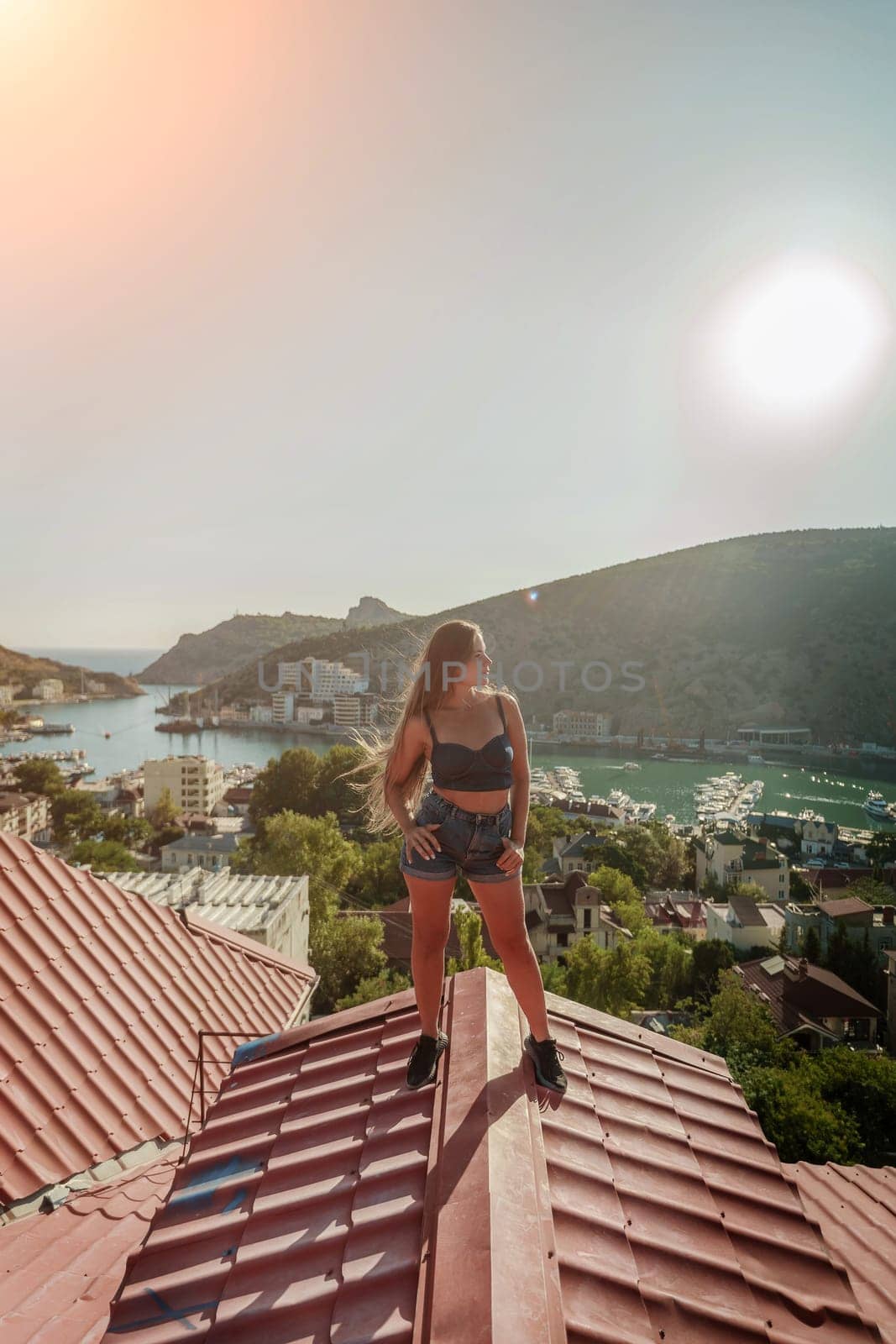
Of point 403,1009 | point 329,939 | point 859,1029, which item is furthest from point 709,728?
point 403,1009

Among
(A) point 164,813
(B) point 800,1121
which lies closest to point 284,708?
(A) point 164,813

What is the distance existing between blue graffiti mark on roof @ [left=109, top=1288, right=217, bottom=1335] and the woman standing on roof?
1.94ft

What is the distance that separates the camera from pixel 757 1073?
9.98 metres

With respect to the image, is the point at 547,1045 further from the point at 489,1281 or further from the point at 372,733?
the point at 372,733

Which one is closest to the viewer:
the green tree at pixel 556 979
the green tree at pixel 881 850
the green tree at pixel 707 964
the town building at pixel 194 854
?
the green tree at pixel 556 979

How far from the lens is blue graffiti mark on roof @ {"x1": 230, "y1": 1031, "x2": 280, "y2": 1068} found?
2.14 m

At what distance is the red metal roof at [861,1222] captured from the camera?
1.85 metres

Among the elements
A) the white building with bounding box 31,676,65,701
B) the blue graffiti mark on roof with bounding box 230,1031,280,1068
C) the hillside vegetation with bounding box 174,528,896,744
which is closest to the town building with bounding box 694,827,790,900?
the blue graffiti mark on roof with bounding box 230,1031,280,1068

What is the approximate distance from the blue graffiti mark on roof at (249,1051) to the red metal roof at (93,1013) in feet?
2.65

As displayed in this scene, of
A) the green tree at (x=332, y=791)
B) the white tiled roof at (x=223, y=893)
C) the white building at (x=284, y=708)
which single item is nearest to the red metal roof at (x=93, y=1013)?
the white tiled roof at (x=223, y=893)

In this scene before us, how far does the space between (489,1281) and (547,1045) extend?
0.70m

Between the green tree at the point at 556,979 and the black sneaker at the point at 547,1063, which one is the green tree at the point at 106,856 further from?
the black sneaker at the point at 547,1063

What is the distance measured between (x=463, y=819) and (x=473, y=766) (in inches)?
5.4

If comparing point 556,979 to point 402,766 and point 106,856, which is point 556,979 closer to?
point 402,766
